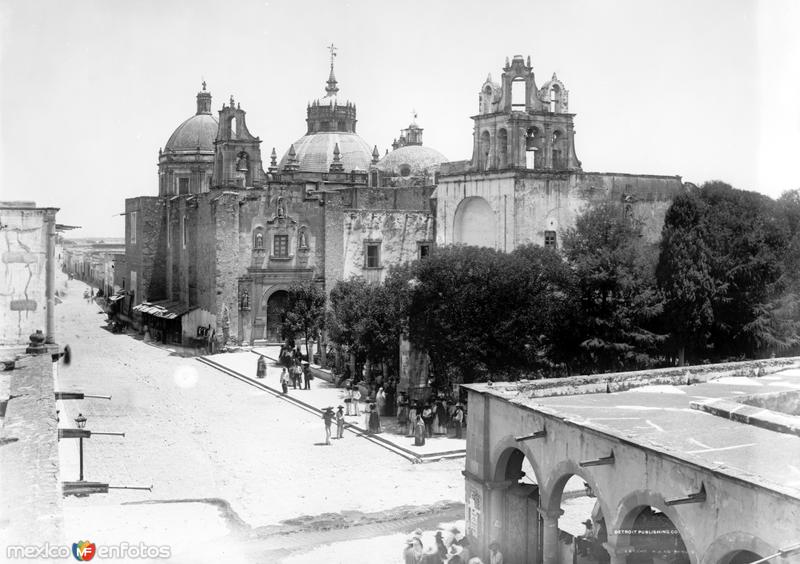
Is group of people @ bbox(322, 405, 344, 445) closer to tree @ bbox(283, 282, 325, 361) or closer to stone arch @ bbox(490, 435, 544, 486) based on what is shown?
stone arch @ bbox(490, 435, 544, 486)

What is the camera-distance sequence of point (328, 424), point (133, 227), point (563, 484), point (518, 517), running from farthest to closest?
point (133, 227) < point (328, 424) < point (518, 517) < point (563, 484)

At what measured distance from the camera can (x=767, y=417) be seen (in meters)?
13.8

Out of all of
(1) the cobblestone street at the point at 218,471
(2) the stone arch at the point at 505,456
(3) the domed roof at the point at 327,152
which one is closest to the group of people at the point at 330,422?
(1) the cobblestone street at the point at 218,471

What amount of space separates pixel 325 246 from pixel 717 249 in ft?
62.4

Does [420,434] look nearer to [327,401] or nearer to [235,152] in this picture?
[327,401]

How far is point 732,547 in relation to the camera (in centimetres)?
1048

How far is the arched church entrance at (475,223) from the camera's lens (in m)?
37.6

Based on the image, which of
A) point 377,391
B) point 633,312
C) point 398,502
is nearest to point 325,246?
point 377,391

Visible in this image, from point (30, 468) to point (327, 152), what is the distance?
48268mm

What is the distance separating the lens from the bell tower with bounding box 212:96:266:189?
46.2 metres

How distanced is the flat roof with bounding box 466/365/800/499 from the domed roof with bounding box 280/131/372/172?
39.8 meters

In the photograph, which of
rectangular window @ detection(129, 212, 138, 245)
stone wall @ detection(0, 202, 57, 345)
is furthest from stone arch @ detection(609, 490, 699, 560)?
rectangular window @ detection(129, 212, 138, 245)

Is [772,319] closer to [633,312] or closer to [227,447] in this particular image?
[633,312]

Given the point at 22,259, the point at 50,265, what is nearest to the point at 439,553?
the point at 50,265
